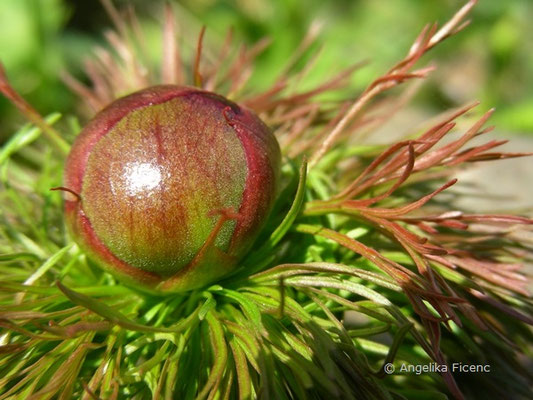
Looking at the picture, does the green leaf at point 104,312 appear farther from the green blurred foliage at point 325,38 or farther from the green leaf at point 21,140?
the green blurred foliage at point 325,38

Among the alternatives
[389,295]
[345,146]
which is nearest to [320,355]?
[389,295]

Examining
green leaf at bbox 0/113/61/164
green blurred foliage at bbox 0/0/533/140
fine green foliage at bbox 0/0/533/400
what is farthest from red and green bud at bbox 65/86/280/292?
green blurred foliage at bbox 0/0/533/140

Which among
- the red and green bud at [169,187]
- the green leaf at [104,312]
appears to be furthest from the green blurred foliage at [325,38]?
the green leaf at [104,312]

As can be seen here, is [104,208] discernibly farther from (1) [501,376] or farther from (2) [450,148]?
(1) [501,376]

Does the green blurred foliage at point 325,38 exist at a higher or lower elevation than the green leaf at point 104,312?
higher

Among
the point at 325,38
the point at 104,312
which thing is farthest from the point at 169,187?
the point at 325,38

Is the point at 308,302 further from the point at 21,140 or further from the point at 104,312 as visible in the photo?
the point at 21,140
